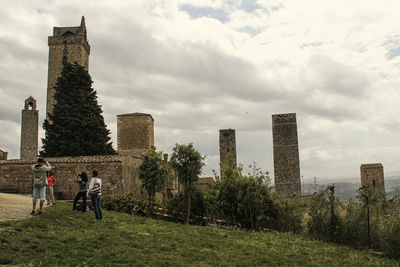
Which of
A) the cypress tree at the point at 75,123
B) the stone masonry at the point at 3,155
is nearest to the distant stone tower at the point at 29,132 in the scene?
the stone masonry at the point at 3,155

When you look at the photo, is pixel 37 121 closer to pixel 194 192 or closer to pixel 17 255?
pixel 194 192

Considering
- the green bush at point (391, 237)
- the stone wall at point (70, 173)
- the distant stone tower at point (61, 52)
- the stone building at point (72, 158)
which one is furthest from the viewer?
the distant stone tower at point (61, 52)

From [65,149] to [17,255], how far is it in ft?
59.1

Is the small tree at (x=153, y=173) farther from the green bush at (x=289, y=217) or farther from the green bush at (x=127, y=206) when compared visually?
the green bush at (x=289, y=217)

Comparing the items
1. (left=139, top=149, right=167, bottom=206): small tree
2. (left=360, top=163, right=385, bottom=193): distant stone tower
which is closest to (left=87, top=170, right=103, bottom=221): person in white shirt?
(left=139, top=149, right=167, bottom=206): small tree

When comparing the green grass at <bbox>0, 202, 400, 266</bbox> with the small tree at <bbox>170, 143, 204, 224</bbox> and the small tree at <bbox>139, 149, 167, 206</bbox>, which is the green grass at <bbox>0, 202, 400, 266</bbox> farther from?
the small tree at <bbox>139, 149, 167, 206</bbox>

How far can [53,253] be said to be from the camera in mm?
7070

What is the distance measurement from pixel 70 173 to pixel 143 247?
11790 mm

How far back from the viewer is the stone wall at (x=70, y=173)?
1814cm

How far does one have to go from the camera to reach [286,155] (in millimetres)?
25250

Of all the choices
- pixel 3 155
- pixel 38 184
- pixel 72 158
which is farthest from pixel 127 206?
pixel 3 155

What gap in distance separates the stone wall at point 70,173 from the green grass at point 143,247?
687cm

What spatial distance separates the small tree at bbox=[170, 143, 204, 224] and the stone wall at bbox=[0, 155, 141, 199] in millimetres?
4533

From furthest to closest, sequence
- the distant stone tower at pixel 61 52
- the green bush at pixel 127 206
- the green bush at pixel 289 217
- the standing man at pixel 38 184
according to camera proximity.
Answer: the distant stone tower at pixel 61 52 → the green bush at pixel 127 206 → the green bush at pixel 289 217 → the standing man at pixel 38 184
